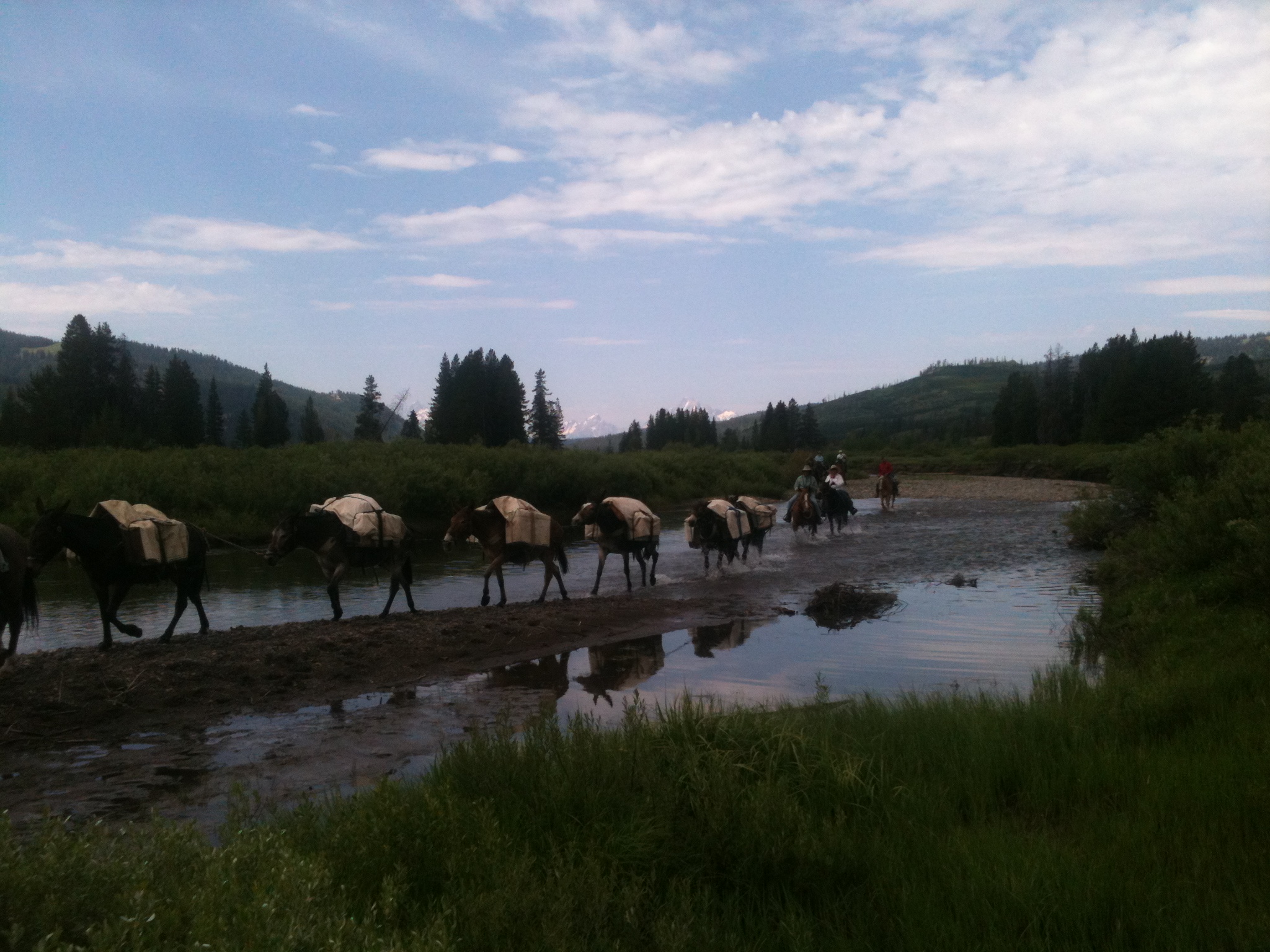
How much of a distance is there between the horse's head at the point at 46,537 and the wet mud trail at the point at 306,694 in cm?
121

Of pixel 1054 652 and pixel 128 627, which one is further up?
A: pixel 128 627

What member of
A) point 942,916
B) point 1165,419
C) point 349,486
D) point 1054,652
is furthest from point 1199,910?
point 1165,419

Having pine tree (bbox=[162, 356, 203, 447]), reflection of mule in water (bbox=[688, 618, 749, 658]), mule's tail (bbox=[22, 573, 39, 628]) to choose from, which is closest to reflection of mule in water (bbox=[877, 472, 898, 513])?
reflection of mule in water (bbox=[688, 618, 749, 658])

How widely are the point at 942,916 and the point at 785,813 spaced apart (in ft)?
3.44

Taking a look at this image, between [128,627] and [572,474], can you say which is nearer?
[128,627]

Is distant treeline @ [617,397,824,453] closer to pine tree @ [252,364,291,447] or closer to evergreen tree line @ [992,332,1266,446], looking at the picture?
evergreen tree line @ [992,332,1266,446]

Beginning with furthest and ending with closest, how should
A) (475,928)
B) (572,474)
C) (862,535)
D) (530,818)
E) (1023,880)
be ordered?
(572,474) < (862,535) < (530,818) < (1023,880) < (475,928)

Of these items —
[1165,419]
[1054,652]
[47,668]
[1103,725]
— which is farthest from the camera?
[1165,419]

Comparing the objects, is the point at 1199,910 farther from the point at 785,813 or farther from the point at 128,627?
the point at 128,627

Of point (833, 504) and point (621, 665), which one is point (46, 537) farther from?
point (833, 504)

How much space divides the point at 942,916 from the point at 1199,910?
1.16 metres

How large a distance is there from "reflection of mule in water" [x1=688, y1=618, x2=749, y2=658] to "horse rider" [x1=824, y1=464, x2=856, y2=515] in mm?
16260

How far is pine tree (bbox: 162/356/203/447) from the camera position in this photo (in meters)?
76.3

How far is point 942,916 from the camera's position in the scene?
173 inches
